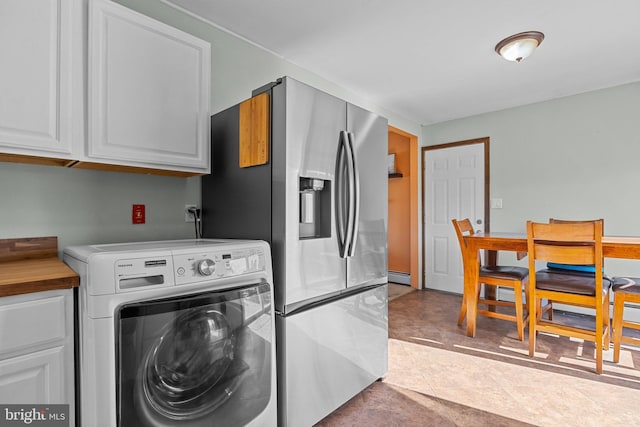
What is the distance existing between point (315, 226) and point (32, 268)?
1.23 m

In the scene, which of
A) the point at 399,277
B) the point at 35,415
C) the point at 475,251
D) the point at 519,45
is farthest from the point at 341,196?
the point at 399,277

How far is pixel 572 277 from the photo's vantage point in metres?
2.64

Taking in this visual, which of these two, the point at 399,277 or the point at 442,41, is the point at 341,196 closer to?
the point at 442,41

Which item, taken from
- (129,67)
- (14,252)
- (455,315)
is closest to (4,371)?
(14,252)

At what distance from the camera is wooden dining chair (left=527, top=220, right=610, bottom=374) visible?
2.25 m

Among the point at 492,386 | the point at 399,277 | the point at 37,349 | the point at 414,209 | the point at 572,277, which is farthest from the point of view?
the point at 399,277

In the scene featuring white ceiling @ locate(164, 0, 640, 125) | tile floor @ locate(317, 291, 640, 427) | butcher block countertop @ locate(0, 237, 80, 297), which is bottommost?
tile floor @ locate(317, 291, 640, 427)

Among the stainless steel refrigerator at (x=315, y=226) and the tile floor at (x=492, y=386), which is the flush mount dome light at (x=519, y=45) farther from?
the tile floor at (x=492, y=386)

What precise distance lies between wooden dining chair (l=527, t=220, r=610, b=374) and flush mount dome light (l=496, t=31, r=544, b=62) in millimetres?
1277

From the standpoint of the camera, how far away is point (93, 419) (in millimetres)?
1053

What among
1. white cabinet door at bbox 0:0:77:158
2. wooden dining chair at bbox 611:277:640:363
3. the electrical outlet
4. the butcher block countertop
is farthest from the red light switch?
wooden dining chair at bbox 611:277:640:363

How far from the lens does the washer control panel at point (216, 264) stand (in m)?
1.22

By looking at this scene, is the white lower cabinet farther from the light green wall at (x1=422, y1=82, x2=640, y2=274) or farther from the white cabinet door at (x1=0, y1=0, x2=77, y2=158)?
the light green wall at (x1=422, y1=82, x2=640, y2=274)

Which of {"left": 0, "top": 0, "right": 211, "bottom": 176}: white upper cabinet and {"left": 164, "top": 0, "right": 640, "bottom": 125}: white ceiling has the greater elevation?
{"left": 164, "top": 0, "right": 640, "bottom": 125}: white ceiling
